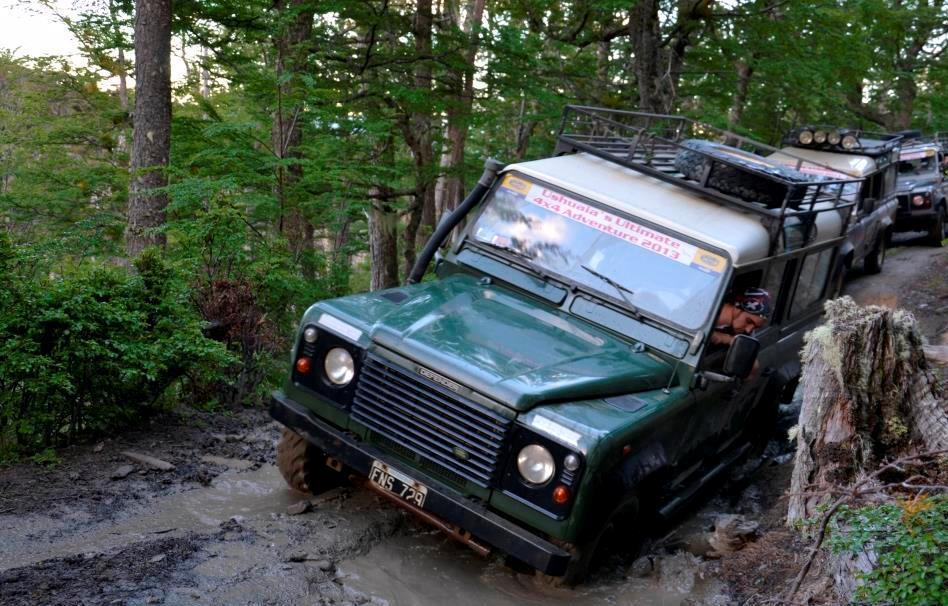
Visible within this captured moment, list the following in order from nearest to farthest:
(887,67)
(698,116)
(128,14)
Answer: (128,14)
(698,116)
(887,67)

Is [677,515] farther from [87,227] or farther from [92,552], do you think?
[87,227]

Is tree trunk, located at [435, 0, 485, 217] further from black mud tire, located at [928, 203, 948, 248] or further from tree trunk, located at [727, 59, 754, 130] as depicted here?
black mud tire, located at [928, 203, 948, 248]

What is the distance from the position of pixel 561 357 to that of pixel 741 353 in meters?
1.10

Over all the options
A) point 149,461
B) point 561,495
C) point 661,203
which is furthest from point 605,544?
point 149,461

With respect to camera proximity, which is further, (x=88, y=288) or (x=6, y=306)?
(x=88, y=288)

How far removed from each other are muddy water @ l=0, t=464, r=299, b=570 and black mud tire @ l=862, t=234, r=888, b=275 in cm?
1081

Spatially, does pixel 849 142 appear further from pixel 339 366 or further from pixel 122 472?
pixel 122 472

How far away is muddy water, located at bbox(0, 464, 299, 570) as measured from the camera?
13.4 ft

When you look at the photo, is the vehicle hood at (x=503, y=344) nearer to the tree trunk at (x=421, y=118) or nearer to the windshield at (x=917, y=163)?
the tree trunk at (x=421, y=118)

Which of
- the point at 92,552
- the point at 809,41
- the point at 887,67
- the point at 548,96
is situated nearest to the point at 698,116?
the point at 809,41

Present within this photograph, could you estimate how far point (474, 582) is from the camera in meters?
4.56

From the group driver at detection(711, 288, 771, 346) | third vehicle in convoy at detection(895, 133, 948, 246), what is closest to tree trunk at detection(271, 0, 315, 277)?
driver at detection(711, 288, 771, 346)

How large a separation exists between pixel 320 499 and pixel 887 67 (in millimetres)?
16582

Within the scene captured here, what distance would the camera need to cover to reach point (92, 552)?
4.08 meters
